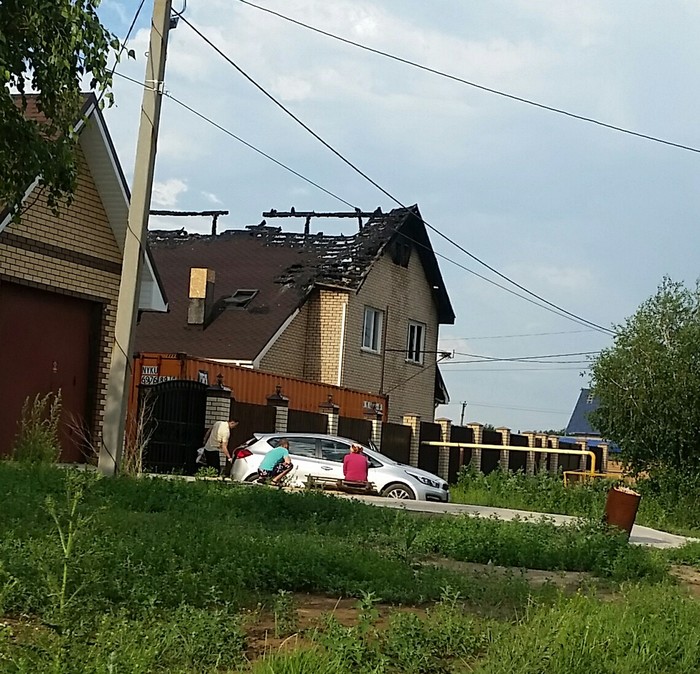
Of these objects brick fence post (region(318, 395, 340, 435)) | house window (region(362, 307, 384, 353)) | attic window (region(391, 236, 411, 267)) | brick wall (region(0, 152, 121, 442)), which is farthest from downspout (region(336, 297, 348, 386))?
brick wall (region(0, 152, 121, 442))

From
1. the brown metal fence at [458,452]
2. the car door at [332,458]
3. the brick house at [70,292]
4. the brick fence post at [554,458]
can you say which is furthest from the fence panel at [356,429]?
the brick fence post at [554,458]

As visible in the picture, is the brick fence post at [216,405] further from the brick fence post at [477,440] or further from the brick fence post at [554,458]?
the brick fence post at [554,458]

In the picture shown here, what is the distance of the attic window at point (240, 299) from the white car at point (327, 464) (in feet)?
39.3

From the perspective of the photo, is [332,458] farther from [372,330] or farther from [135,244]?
[372,330]

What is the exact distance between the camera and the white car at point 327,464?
22.0 metres

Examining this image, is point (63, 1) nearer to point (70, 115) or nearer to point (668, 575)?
point (70, 115)

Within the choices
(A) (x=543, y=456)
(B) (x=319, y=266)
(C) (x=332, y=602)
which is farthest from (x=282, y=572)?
(A) (x=543, y=456)

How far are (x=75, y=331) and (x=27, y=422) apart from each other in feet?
7.81

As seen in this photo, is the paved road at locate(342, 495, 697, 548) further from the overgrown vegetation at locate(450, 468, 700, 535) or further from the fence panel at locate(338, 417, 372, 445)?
the fence panel at locate(338, 417, 372, 445)

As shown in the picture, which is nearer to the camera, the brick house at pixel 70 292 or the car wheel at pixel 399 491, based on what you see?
the brick house at pixel 70 292

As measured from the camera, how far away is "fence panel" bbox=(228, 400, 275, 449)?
24.1 m

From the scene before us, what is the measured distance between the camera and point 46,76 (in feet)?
28.2

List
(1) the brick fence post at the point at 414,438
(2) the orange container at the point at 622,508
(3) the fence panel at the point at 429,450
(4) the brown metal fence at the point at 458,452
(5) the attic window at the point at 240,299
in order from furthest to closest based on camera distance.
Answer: (5) the attic window at the point at 240,299, (4) the brown metal fence at the point at 458,452, (3) the fence panel at the point at 429,450, (1) the brick fence post at the point at 414,438, (2) the orange container at the point at 622,508

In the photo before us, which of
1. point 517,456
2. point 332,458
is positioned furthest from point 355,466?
point 517,456
